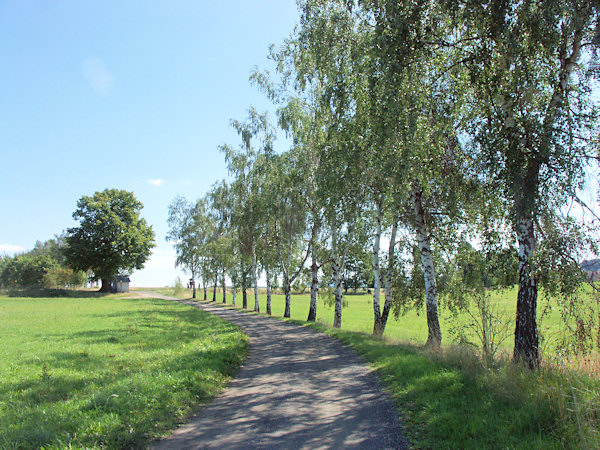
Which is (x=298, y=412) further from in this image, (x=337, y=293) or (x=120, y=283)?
(x=120, y=283)

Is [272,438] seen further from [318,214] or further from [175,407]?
[318,214]

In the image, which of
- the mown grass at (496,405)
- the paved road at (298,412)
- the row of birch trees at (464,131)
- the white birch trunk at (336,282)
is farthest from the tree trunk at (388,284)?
the mown grass at (496,405)

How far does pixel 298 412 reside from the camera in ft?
20.9

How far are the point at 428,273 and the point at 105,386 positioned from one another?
35.0ft

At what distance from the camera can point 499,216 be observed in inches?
404

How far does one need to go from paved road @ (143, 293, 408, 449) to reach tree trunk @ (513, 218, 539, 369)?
10.4 feet

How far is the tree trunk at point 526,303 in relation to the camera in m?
7.52

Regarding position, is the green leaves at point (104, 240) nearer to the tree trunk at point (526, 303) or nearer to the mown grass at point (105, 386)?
the mown grass at point (105, 386)

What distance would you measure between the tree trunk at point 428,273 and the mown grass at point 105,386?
22.3ft

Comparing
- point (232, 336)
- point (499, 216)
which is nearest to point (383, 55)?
point (499, 216)

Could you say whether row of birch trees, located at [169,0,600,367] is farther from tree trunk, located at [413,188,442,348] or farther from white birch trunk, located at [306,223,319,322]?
white birch trunk, located at [306,223,319,322]

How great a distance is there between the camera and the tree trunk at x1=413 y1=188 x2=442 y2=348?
1273cm

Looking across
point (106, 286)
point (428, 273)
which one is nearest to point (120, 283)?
point (106, 286)

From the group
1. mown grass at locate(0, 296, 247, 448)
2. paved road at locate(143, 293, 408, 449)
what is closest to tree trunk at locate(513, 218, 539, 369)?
paved road at locate(143, 293, 408, 449)
